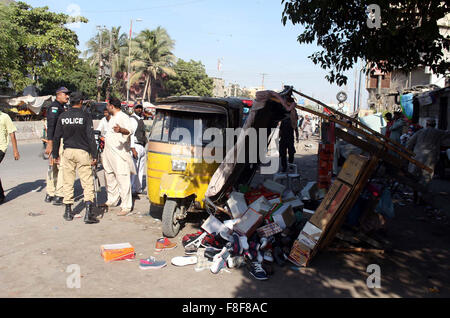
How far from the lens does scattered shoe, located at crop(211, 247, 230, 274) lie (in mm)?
4559

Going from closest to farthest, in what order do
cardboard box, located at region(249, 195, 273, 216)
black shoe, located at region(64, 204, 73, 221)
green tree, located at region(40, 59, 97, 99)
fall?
cardboard box, located at region(249, 195, 273, 216)
black shoe, located at region(64, 204, 73, 221)
green tree, located at region(40, 59, 97, 99)

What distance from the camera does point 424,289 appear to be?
14.0 feet

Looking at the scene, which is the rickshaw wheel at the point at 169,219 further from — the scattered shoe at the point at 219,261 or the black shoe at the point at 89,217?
the black shoe at the point at 89,217

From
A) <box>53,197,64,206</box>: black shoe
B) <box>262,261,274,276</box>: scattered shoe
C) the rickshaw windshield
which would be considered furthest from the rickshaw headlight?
<box>53,197,64,206</box>: black shoe

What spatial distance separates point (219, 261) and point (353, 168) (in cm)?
194

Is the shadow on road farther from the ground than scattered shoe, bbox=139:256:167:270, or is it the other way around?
the shadow on road

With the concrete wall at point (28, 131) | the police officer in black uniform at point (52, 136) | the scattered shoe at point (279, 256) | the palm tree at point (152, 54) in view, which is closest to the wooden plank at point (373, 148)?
the scattered shoe at point (279, 256)

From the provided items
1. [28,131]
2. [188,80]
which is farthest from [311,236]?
[188,80]

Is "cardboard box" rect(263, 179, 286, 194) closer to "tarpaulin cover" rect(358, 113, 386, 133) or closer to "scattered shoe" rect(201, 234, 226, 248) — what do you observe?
"scattered shoe" rect(201, 234, 226, 248)

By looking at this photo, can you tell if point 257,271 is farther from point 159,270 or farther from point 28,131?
point 28,131

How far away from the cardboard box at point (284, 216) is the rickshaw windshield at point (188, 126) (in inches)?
59.3

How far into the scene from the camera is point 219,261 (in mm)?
4699

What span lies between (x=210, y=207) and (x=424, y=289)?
2.87m

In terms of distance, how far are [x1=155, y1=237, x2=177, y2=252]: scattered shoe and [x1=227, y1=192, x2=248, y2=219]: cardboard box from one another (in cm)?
97
